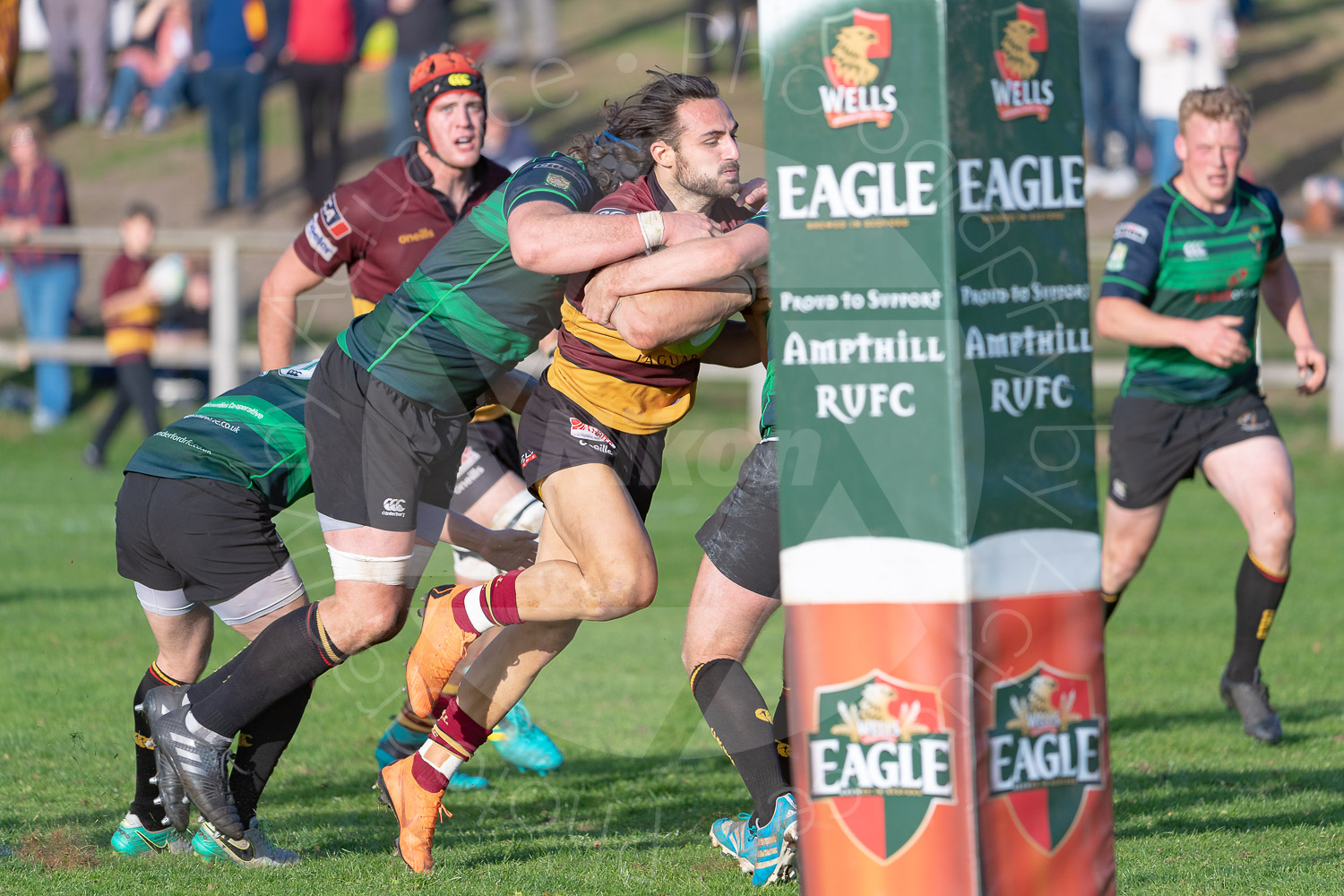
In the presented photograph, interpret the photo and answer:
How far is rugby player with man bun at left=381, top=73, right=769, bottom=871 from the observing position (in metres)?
4.34

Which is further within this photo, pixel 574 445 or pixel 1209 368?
pixel 1209 368

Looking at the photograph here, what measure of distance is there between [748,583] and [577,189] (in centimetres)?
124

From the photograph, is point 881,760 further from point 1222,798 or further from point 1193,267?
point 1193,267

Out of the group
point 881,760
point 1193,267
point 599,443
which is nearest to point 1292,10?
point 1193,267

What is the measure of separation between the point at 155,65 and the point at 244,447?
17.4 m

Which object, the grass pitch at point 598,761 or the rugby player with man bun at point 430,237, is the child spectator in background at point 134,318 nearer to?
the grass pitch at point 598,761

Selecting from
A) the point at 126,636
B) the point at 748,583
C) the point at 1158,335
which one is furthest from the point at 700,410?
the point at 748,583

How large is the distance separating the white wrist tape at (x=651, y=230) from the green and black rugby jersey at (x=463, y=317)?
453 millimetres

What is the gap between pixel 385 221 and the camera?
19.6 feet

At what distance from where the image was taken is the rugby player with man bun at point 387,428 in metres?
4.54

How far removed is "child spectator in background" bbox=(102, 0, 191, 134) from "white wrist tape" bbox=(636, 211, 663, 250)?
1679cm

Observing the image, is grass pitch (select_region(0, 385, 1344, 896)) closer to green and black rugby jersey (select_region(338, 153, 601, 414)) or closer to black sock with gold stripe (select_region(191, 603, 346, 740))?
black sock with gold stripe (select_region(191, 603, 346, 740))

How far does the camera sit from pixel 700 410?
14750mm

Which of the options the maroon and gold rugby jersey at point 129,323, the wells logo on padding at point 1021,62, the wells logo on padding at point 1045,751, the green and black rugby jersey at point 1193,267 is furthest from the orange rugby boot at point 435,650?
the maroon and gold rugby jersey at point 129,323
